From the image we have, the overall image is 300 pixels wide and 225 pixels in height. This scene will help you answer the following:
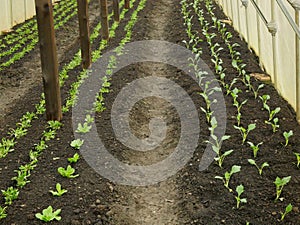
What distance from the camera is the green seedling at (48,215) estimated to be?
13.6 feet

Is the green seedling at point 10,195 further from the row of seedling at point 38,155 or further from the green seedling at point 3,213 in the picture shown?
the green seedling at point 3,213

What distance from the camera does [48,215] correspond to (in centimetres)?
418

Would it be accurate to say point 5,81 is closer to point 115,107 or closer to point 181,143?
point 115,107

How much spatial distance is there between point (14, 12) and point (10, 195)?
966 cm

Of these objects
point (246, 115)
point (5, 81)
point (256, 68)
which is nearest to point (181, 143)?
point (246, 115)

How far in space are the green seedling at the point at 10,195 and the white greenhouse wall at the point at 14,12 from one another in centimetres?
838

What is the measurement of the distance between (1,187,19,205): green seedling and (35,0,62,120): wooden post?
176cm

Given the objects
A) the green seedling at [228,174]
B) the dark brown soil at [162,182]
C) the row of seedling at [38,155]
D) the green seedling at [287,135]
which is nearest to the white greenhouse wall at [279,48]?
the dark brown soil at [162,182]

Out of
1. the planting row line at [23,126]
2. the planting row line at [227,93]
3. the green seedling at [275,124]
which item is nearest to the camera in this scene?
the planting row line at [227,93]

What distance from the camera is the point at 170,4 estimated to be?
646 inches

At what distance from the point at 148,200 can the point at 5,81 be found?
4.25m

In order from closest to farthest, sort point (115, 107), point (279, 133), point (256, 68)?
point (279, 133) → point (115, 107) → point (256, 68)

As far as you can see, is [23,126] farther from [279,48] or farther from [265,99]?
[279,48]

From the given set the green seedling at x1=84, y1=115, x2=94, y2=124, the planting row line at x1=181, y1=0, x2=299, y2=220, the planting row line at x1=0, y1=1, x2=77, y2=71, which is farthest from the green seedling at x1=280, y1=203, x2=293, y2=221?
the planting row line at x1=0, y1=1, x2=77, y2=71
